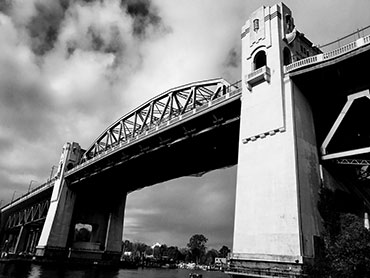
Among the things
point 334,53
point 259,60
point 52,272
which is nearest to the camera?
point 334,53

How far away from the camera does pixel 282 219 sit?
20.0 meters

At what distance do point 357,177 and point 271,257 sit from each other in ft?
43.4

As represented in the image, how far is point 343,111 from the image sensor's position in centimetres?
2264

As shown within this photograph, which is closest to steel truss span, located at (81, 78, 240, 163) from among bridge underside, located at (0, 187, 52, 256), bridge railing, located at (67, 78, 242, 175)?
bridge railing, located at (67, 78, 242, 175)

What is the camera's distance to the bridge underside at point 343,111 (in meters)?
22.0

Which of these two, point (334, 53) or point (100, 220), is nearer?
point (334, 53)

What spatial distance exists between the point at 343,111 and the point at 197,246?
154 meters

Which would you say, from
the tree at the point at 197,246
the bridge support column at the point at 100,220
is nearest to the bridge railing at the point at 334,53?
the bridge support column at the point at 100,220

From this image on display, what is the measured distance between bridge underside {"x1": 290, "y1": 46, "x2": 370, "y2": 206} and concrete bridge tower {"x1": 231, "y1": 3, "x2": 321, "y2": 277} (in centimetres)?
134

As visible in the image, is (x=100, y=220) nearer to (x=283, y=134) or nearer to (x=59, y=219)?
(x=59, y=219)

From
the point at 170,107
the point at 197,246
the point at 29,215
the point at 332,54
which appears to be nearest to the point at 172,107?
the point at 170,107

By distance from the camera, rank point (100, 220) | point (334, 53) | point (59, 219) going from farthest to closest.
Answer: point (100, 220)
point (59, 219)
point (334, 53)

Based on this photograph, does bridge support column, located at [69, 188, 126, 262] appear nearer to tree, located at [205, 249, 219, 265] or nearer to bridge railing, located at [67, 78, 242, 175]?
bridge railing, located at [67, 78, 242, 175]

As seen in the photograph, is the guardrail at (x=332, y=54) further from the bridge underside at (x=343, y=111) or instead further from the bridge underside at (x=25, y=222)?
the bridge underside at (x=25, y=222)
